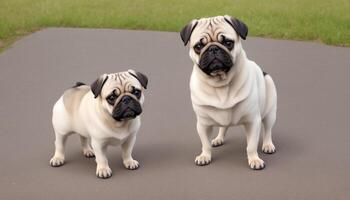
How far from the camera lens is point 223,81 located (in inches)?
173

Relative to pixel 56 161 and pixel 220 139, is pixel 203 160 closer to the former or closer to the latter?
pixel 220 139

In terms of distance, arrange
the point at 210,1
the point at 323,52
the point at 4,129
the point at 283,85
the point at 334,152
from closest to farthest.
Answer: the point at 334,152 → the point at 4,129 → the point at 283,85 → the point at 323,52 → the point at 210,1

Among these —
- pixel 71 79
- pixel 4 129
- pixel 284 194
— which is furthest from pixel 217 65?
pixel 71 79

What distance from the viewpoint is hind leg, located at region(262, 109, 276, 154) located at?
486 centimetres

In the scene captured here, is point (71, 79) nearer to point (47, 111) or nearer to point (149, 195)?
point (47, 111)

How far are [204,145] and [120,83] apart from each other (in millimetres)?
873

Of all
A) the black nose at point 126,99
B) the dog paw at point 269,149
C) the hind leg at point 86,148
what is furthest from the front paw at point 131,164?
the dog paw at point 269,149

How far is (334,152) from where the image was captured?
4797mm

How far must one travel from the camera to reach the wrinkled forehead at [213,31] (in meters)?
4.27

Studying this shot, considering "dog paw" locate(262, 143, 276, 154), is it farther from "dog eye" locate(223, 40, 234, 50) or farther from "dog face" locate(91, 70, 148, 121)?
"dog face" locate(91, 70, 148, 121)

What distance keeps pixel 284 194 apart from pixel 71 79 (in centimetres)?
363

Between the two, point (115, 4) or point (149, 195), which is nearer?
point (149, 195)

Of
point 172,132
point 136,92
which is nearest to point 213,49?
point 136,92

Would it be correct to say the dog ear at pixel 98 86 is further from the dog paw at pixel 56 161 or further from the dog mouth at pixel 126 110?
the dog paw at pixel 56 161
